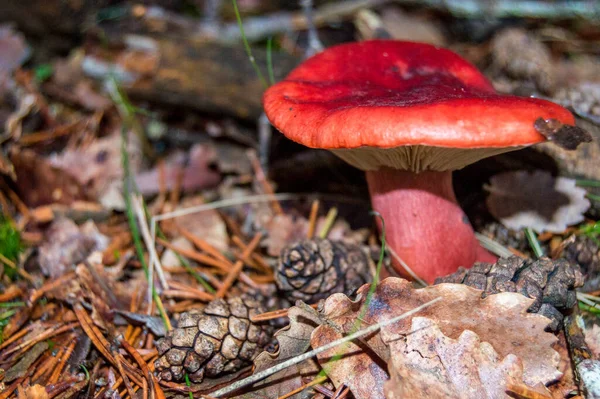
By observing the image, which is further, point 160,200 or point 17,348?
point 160,200

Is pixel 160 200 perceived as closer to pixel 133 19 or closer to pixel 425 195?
pixel 425 195

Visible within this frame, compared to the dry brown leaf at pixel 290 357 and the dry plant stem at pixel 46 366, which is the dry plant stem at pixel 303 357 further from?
the dry plant stem at pixel 46 366

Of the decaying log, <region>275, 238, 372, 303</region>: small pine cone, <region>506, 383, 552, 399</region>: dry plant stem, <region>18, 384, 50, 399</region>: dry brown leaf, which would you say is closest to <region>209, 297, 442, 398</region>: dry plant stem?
<region>506, 383, 552, 399</region>: dry plant stem

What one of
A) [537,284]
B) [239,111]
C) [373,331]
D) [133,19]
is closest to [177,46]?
[239,111]

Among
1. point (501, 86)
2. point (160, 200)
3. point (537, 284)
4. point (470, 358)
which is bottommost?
point (160, 200)

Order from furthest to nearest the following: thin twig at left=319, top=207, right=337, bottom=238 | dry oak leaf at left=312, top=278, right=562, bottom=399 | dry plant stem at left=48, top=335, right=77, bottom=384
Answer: thin twig at left=319, top=207, right=337, bottom=238 → dry plant stem at left=48, top=335, right=77, bottom=384 → dry oak leaf at left=312, top=278, right=562, bottom=399

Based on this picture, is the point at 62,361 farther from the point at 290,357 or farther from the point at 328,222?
the point at 328,222

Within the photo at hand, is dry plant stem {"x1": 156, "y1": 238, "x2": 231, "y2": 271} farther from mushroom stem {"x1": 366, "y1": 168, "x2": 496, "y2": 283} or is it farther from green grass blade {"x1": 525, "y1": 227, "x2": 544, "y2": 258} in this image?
green grass blade {"x1": 525, "y1": 227, "x2": 544, "y2": 258}

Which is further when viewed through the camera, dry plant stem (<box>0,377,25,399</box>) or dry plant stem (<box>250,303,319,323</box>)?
dry plant stem (<box>250,303,319,323</box>)
